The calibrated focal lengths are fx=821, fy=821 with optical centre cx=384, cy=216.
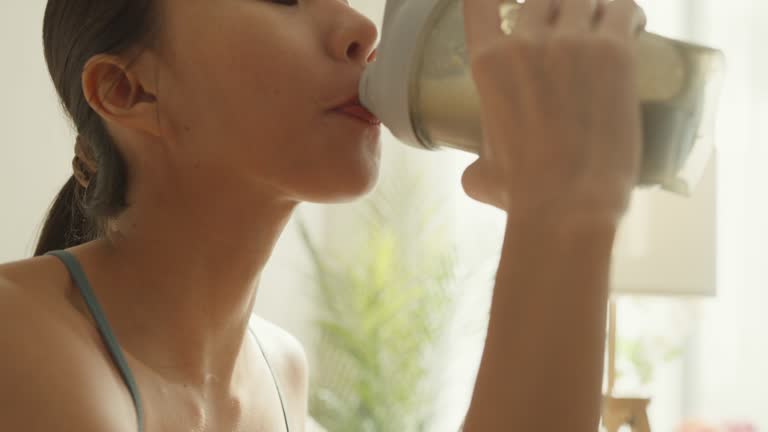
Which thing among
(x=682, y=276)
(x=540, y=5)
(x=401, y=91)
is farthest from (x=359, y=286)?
(x=540, y=5)

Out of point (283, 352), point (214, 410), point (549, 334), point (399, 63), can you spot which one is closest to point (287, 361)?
point (283, 352)

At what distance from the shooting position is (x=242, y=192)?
2.66ft

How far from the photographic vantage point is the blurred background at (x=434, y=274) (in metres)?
1.79

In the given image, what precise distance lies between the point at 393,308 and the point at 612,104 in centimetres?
224

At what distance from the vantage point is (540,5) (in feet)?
1.62

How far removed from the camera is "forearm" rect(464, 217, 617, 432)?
474 mm

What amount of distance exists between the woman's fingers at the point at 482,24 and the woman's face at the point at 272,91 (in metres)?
0.24

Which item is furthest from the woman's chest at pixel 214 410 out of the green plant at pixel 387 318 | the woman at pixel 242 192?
the green plant at pixel 387 318

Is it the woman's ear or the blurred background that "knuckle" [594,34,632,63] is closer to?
the woman's ear

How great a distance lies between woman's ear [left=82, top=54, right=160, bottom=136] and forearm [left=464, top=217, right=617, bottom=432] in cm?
46

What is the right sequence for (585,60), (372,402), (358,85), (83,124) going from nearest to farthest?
(585,60) → (358,85) → (83,124) → (372,402)

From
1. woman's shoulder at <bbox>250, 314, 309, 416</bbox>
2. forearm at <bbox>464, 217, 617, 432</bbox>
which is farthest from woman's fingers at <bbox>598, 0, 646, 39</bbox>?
woman's shoulder at <bbox>250, 314, 309, 416</bbox>

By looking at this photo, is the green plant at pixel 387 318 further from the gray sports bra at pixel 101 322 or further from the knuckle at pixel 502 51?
the knuckle at pixel 502 51

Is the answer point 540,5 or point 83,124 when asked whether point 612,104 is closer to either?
point 540,5
